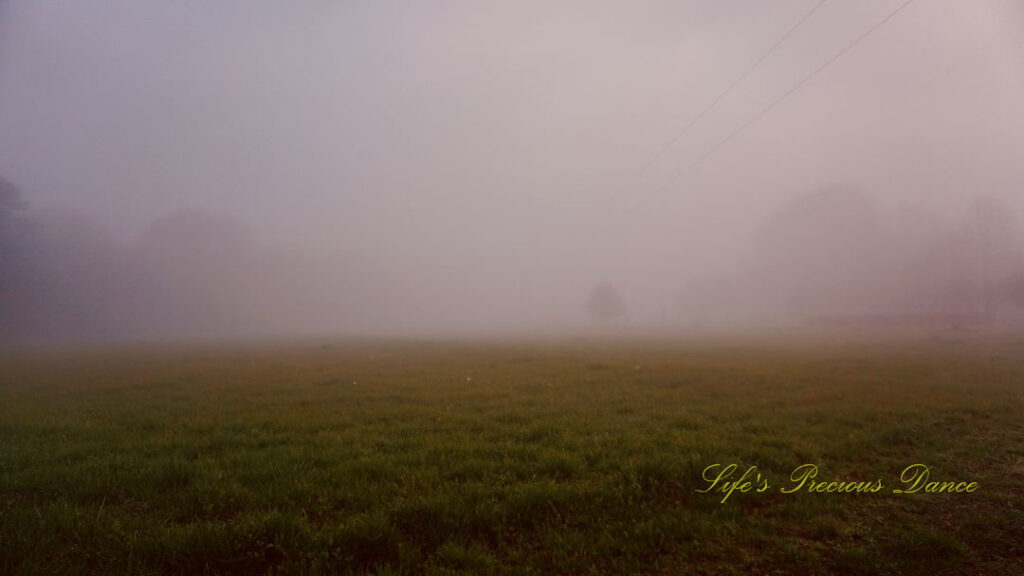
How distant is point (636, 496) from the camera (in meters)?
7.05

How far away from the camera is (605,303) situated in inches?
5492

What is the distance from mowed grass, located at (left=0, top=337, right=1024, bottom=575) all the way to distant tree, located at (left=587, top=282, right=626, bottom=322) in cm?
12329

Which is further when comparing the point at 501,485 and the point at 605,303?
the point at 605,303

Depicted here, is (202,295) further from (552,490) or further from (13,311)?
(552,490)

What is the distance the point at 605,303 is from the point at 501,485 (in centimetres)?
13590

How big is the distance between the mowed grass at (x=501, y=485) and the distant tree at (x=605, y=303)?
405ft

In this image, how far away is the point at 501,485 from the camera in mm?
7332

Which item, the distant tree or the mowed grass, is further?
the distant tree

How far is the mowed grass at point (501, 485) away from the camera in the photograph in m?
5.28

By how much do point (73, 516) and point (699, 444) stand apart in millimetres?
11304

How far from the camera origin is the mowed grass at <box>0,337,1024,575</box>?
5281 mm

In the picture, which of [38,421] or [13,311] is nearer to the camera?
[38,421]

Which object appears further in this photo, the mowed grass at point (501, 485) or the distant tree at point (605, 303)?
the distant tree at point (605, 303)

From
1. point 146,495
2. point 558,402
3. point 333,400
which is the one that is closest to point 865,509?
point 558,402
